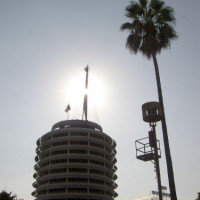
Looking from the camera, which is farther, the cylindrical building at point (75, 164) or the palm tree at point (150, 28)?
the cylindrical building at point (75, 164)

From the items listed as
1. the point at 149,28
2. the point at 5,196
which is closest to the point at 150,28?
the point at 149,28

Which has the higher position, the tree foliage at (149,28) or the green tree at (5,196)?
the tree foliage at (149,28)

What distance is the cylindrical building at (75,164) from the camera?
234 ft

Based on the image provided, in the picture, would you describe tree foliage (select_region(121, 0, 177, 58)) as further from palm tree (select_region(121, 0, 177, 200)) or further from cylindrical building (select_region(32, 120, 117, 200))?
cylindrical building (select_region(32, 120, 117, 200))

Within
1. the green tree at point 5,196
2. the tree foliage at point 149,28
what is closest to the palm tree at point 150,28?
the tree foliage at point 149,28

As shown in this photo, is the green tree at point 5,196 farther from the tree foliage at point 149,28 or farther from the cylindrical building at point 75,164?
the tree foliage at point 149,28

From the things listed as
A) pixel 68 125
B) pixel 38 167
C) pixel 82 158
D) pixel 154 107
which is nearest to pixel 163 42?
pixel 154 107

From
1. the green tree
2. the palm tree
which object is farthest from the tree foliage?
the green tree

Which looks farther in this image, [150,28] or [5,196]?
[5,196]

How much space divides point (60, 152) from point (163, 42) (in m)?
57.2

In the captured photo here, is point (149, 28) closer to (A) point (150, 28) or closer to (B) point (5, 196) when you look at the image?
(A) point (150, 28)

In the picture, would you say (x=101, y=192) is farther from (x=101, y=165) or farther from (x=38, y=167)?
(x=38, y=167)

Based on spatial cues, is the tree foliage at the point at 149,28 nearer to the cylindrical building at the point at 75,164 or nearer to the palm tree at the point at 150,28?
the palm tree at the point at 150,28

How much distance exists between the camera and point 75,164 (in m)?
73.4
